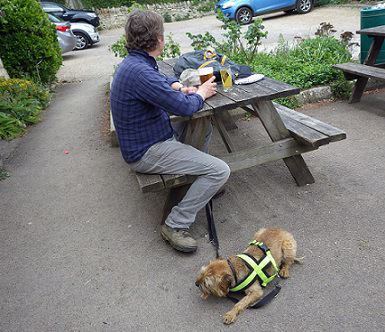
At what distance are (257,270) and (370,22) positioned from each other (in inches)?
218

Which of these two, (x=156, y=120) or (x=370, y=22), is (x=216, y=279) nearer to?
(x=156, y=120)

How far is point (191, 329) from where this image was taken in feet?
7.50

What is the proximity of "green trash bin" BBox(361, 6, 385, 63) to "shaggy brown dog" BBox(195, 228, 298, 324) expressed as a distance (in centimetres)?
495

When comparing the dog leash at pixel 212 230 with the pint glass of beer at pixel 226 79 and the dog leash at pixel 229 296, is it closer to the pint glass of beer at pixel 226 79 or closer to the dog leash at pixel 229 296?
the dog leash at pixel 229 296

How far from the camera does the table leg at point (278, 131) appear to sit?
3338 millimetres

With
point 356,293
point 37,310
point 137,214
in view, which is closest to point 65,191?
point 137,214

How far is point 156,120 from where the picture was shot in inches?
114

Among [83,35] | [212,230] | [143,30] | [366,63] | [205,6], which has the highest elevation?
[143,30]

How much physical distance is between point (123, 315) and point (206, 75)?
6.48 feet

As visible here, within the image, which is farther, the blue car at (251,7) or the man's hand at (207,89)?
the blue car at (251,7)

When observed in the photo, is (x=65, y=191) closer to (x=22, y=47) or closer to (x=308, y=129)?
(x=308, y=129)

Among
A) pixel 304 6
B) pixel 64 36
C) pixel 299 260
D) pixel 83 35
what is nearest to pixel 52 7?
pixel 83 35

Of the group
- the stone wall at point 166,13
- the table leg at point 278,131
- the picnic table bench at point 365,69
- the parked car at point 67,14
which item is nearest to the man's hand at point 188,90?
the table leg at point 278,131

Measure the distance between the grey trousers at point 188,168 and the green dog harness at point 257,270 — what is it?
61 cm
